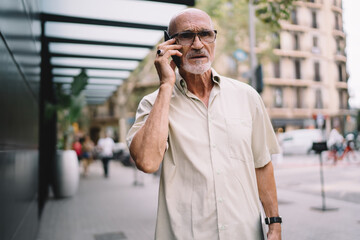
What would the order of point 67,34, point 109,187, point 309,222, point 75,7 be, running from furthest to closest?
point 109,187, point 67,34, point 75,7, point 309,222

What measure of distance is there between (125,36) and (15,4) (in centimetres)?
492

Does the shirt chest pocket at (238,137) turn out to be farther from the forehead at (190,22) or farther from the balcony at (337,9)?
the balcony at (337,9)

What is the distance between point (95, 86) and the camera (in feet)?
42.8

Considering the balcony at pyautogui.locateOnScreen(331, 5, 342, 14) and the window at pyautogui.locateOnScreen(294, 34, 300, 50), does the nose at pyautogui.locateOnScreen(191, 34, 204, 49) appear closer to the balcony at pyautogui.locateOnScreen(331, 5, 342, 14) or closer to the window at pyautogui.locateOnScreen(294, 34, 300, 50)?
the balcony at pyautogui.locateOnScreen(331, 5, 342, 14)

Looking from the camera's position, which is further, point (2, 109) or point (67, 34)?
point (67, 34)

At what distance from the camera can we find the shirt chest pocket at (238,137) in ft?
5.59

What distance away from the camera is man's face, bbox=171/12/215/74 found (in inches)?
68.6

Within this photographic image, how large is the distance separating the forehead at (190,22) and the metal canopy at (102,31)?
14.8 ft

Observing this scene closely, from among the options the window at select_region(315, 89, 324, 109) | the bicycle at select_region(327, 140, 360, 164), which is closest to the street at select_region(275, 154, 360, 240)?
the bicycle at select_region(327, 140, 360, 164)

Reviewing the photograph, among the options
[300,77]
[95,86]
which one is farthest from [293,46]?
[95,86]

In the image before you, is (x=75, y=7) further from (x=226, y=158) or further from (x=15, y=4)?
(x=226, y=158)

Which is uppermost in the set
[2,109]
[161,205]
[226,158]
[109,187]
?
[2,109]

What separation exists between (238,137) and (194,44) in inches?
20.8

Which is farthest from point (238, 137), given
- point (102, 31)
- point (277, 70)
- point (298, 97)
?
point (298, 97)
